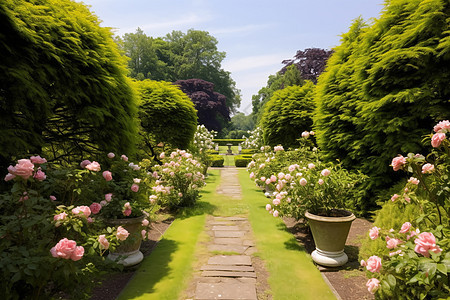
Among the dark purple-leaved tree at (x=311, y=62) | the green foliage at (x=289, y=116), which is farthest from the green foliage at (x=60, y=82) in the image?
the dark purple-leaved tree at (x=311, y=62)

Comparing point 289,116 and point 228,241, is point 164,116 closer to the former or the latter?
point 289,116

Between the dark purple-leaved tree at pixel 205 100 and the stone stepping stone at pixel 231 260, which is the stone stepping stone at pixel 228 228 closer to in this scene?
the stone stepping stone at pixel 231 260

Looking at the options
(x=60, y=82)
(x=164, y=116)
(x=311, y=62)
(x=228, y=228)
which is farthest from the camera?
(x=311, y=62)

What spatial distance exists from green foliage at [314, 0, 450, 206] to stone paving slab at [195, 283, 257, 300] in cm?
402

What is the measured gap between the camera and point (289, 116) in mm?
10445

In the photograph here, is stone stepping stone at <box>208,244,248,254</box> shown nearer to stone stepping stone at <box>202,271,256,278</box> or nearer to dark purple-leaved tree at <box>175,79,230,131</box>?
stone stepping stone at <box>202,271,256,278</box>

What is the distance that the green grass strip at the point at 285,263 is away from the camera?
11.4 feet

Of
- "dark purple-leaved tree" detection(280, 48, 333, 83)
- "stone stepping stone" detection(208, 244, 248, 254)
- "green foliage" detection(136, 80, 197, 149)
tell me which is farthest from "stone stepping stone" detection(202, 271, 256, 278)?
"dark purple-leaved tree" detection(280, 48, 333, 83)

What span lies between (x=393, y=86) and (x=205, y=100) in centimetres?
3519

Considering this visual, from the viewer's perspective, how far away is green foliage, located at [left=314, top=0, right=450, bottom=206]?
4.74m

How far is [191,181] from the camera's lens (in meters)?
7.81

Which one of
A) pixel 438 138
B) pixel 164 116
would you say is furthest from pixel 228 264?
pixel 164 116

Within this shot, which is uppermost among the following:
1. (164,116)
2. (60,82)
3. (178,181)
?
(60,82)

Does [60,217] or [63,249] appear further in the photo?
[60,217]
